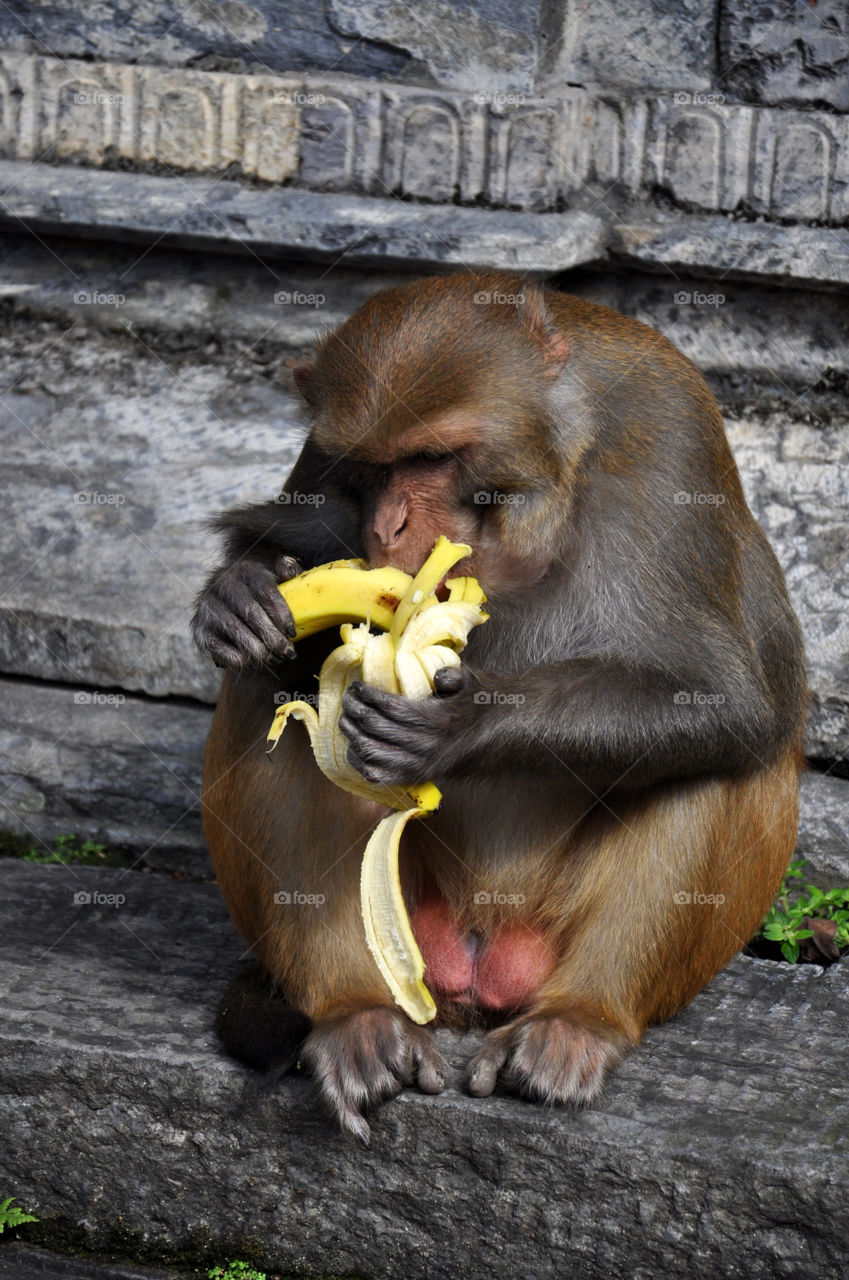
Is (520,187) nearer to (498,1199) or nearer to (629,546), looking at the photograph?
(629,546)

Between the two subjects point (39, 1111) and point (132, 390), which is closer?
point (39, 1111)

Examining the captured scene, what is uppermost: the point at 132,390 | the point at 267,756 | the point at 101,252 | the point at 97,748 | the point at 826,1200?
the point at 101,252

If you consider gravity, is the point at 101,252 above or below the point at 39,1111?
above

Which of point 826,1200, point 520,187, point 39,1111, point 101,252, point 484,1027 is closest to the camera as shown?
point 826,1200

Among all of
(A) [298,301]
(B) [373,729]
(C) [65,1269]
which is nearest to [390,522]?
(B) [373,729]

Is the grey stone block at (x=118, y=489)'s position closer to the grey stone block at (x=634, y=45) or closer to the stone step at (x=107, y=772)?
the stone step at (x=107, y=772)

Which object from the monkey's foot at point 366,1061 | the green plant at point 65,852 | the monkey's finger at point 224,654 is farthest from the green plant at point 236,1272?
the green plant at point 65,852

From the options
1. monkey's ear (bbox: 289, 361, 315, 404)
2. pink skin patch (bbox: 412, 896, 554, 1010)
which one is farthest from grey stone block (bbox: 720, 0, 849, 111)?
pink skin patch (bbox: 412, 896, 554, 1010)

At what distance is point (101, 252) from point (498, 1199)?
354cm

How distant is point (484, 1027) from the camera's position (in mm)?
3787

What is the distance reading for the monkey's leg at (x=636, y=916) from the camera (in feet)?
11.5

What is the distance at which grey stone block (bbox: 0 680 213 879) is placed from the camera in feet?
17.1

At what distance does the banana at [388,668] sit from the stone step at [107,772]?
5.66ft

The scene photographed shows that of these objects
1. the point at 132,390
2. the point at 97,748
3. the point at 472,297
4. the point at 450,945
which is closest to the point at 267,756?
the point at 450,945
